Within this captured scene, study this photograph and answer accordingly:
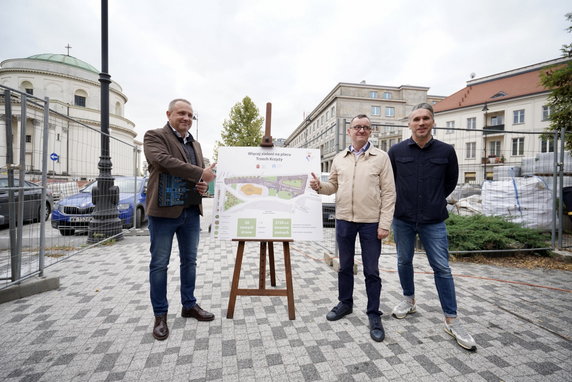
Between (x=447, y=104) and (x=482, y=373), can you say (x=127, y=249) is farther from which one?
(x=447, y=104)

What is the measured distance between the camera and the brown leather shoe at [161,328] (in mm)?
2375

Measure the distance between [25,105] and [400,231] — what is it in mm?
4328

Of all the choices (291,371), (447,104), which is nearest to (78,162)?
(291,371)

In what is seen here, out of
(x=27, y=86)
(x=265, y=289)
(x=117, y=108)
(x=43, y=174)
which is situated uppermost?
(x=27, y=86)

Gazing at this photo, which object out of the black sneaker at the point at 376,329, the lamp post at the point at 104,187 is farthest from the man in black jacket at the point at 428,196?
the lamp post at the point at 104,187

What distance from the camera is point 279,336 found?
2.46m

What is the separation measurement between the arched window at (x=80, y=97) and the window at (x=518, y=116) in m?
55.5

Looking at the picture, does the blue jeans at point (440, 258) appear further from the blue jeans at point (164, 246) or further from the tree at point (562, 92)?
the tree at point (562, 92)

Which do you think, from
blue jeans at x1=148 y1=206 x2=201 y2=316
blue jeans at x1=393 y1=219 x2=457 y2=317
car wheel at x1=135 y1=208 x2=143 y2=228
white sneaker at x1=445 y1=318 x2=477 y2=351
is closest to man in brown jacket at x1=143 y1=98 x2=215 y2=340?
blue jeans at x1=148 y1=206 x2=201 y2=316

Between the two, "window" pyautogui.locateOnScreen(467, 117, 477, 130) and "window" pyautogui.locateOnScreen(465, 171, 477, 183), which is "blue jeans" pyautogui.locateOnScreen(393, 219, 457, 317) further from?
"window" pyautogui.locateOnScreen(467, 117, 477, 130)

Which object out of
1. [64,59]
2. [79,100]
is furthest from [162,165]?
[64,59]

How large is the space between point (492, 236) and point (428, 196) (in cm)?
355

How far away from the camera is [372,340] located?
2430 mm

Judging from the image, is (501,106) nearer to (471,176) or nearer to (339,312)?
(471,176)
